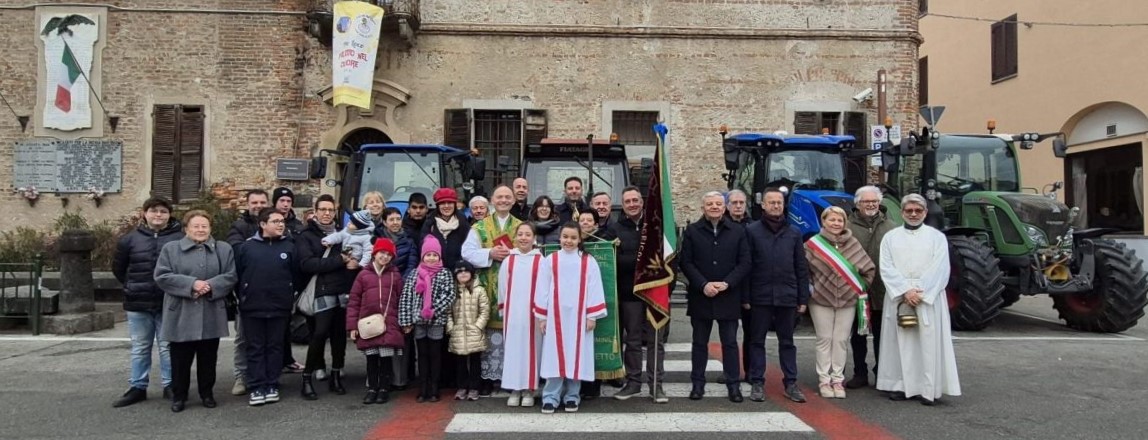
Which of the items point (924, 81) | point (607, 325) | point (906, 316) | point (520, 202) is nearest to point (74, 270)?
point (520, 202)

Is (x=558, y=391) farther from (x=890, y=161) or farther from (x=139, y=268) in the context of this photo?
(x=890, y=161)

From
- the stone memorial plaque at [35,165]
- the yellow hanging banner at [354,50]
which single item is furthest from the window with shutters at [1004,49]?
the stone memorial plaque at [35,165]

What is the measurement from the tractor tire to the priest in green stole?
7.94 m

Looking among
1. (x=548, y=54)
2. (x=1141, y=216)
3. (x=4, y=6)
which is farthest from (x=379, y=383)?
(x=1141, y=216)

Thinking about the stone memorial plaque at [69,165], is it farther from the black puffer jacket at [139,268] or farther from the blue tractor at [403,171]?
the black puffer jacket at [139,268]

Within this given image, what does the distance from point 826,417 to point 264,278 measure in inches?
173

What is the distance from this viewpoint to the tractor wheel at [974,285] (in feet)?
28.9

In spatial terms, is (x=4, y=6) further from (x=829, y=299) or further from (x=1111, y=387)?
(x=1111, y=387)

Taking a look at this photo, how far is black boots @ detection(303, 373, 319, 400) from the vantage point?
5977 mm

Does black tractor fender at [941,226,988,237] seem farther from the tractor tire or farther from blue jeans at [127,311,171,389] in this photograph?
blue jeans at [127,311,171,389]

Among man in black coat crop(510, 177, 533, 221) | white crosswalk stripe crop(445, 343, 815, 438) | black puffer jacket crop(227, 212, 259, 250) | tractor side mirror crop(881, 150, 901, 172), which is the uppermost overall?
tractor side mirror crop(881, 150, 901, 172)

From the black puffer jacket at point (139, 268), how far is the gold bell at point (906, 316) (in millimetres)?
5778

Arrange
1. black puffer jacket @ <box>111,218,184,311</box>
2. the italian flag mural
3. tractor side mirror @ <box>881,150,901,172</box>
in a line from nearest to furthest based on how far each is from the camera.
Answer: black puffer jacket @ <box>111,218,184,311</box>, tractor side mirror @ <box>881,150,901,172</box>, the italian flag mural

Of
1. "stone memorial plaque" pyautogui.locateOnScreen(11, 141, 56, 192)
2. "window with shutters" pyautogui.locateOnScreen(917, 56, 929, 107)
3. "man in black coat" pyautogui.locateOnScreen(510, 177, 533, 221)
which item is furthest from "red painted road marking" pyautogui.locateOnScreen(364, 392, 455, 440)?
"window with shutters" pyautogui.locateOnScreen(917, 56, 929, 107)
